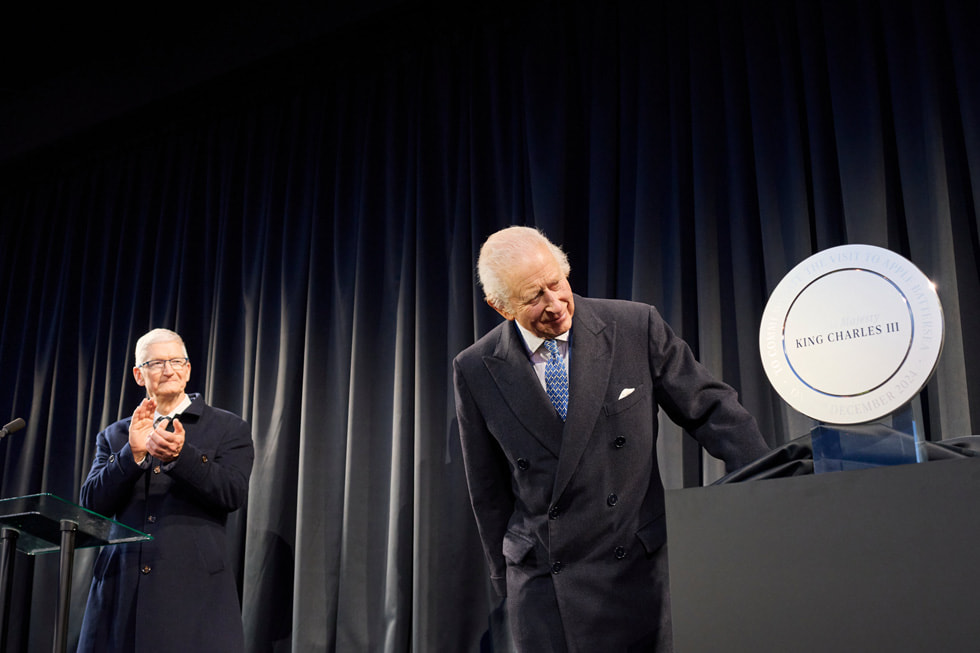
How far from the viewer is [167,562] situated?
9.32ft

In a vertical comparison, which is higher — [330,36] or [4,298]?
[330,36]

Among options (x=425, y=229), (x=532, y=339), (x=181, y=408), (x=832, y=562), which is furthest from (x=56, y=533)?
(x=832, y=562)

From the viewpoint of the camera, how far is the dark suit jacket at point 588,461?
1.99 m

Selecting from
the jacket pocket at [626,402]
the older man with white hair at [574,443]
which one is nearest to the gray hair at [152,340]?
the older man with white hair at [574,443]

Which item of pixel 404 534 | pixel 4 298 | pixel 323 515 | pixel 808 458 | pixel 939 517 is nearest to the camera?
pixel 939 517

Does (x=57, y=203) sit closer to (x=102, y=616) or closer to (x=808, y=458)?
(x=102, y=616)

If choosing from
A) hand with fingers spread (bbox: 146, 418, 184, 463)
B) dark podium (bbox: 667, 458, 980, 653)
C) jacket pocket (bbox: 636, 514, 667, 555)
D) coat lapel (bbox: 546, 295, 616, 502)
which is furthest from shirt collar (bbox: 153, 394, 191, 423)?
dark podium (bbox: 667, 458, 980, 653)

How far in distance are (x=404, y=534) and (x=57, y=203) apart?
314 centimetres

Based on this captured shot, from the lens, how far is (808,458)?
126 cm

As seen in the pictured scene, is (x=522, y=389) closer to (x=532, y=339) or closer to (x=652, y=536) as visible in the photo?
(x=532, y=339)

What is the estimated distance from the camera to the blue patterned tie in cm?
221

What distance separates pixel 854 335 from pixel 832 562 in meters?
0.30

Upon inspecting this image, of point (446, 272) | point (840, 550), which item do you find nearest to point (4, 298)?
point (446, 272)

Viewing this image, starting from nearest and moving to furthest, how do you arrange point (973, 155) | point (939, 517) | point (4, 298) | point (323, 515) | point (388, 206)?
point (939, 517) < point (973, 155) < point (323, 515) < point (388, 206) < point (4, 298)
